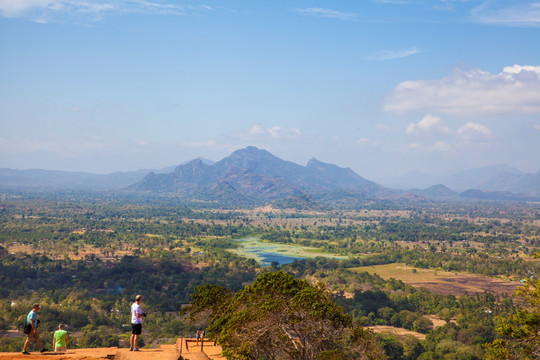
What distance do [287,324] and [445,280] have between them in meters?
69.9

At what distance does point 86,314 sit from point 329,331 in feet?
126

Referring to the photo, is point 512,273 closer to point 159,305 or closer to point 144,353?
point 159,305

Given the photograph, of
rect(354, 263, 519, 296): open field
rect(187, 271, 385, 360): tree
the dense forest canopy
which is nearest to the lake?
the dense forest canopy

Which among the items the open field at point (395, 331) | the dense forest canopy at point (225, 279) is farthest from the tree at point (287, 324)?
the open field at point (395, 331)

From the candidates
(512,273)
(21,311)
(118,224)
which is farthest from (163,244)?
(512,273)

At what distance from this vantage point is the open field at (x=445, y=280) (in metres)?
73.6

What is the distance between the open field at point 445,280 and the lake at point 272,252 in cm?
1784

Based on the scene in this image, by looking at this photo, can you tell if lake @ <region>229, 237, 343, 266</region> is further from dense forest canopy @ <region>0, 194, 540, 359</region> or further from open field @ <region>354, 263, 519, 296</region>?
open field @ <region>354, 263, 519, 296</region>

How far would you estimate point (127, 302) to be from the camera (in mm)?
57781

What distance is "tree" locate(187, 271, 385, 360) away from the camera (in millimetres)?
19719

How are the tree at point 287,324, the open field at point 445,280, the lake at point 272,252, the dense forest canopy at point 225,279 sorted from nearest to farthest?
the tree at point 287,324 < the dense forest canopy at point 225,279 < the open field at point 445,280 < the lake at point 272,252

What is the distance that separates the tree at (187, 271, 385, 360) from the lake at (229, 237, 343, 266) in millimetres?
70401

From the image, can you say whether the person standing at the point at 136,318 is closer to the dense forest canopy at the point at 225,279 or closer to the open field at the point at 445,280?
the dense forest canopy at the point at 225,279

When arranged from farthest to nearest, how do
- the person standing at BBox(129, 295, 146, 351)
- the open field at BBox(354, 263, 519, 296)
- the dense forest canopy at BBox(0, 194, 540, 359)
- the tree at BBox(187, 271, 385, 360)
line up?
the open field at BBox(354, 263, 519, 296), the dense forest canopy at BBox(0, 194, 540, 359), the tree at BBox(187, 271, 385, 360), the person standing at BBox(129, 295, 146, 351)
